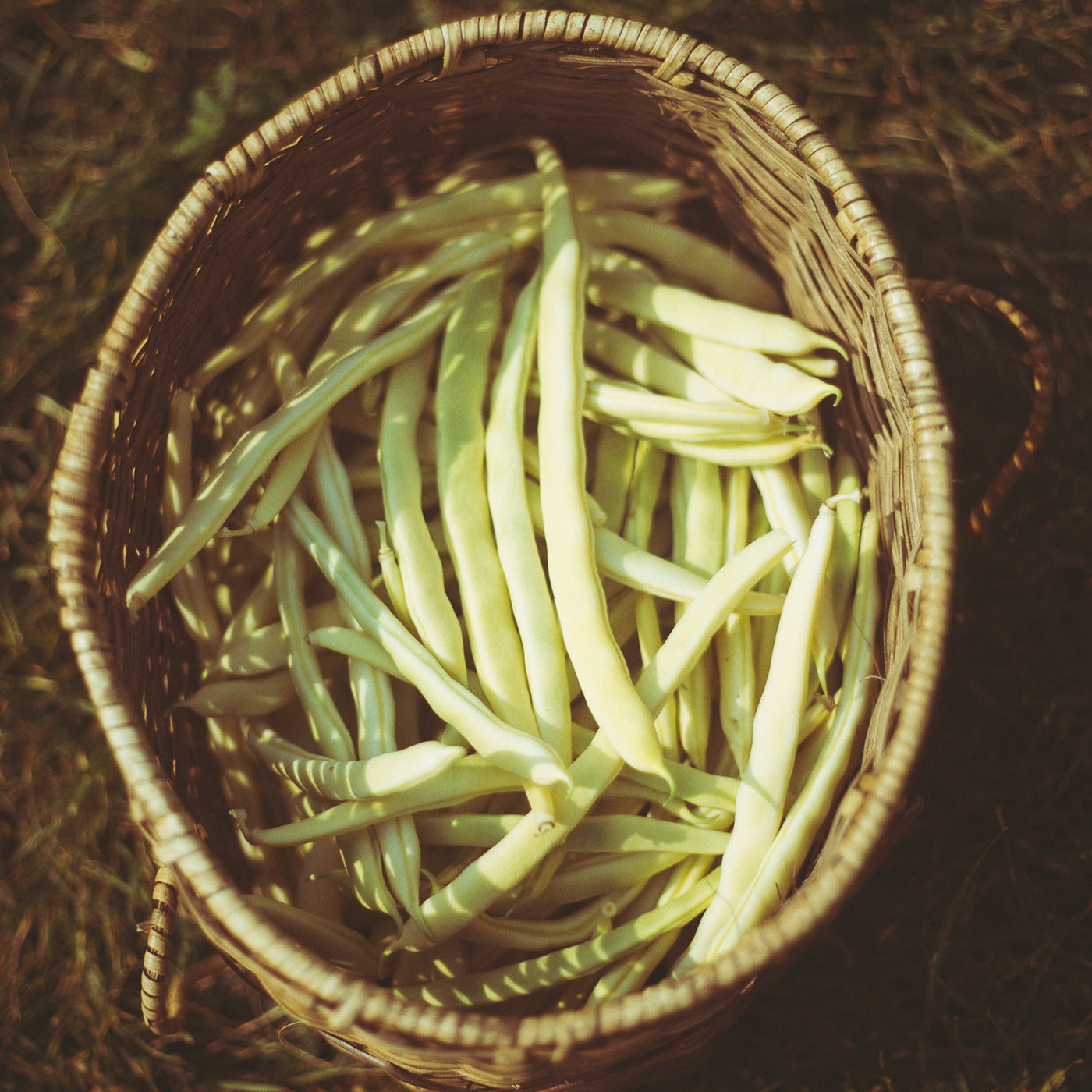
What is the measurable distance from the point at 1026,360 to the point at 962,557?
36cm

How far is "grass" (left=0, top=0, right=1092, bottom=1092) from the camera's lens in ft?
5.66

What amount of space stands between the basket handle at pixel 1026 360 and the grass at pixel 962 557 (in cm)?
11

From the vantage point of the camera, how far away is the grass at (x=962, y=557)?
1.73 metres

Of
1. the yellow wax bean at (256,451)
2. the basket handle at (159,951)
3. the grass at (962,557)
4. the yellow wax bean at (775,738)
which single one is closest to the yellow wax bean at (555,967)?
the yellow wax bean at (775,738)

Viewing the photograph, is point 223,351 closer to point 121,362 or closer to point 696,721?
point 121,362

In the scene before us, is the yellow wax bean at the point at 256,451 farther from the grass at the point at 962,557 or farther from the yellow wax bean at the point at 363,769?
the grass at the point at 962,557

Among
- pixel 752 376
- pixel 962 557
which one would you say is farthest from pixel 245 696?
pixel 962 557

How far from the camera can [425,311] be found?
1.54 metres

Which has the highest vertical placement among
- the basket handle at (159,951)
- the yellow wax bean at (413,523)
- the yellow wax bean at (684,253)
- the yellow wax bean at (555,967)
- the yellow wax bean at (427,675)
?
the yellow wax bean at (684,253)

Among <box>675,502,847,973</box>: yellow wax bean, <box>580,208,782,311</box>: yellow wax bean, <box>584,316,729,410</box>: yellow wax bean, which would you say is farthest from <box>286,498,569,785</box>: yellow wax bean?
<box>580,208,782,311</box>: yellow wax bean

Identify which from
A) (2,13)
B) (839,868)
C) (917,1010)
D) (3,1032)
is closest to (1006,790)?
(917,1010)

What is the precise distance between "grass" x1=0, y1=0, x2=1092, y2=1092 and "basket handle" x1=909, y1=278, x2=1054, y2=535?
0.11 m

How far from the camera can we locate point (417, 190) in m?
1.80

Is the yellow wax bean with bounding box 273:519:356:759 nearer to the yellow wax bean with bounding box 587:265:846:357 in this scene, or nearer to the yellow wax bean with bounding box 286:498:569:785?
the yellow wax bean with bounding box 286:498:569:785
